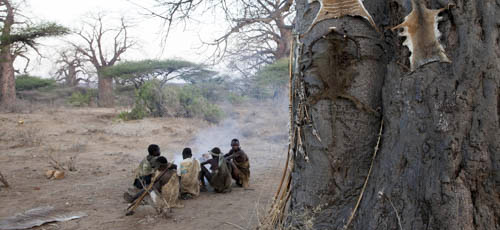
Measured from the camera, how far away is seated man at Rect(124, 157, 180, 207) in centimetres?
Answer: 456

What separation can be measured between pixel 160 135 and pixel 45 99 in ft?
55.7

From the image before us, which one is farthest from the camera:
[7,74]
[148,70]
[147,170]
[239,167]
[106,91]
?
[106,91]

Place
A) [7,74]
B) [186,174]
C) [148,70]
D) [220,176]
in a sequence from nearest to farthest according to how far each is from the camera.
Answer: [186,174] → [220,176] → [7,74] → [148,70]

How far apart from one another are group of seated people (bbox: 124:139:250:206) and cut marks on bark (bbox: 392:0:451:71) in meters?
3.21

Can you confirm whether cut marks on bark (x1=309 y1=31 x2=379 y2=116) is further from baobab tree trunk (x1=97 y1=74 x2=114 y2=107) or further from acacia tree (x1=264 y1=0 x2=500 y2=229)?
baobab tree trunk (x1=97 y1=74 x2=114 y2=107)

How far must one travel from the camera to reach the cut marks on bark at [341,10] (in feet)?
7.43

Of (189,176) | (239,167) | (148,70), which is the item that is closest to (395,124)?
(189,176)

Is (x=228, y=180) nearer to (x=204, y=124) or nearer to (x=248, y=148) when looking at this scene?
A: (x=248, y=148)

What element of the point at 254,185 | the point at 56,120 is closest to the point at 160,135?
the point at 56,120

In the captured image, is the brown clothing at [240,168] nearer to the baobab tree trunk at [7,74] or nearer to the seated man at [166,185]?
the seated man at [166,185]

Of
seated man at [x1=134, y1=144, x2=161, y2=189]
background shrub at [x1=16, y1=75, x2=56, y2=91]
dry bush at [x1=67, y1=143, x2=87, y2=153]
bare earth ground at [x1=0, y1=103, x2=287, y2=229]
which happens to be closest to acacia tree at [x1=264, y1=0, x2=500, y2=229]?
bare earth ground at [x1=0, y1=103, x2=287, y2=229]

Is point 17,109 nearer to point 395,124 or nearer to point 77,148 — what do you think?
point 77,148

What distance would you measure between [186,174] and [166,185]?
1.88ft

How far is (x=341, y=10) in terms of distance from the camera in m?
2.30
